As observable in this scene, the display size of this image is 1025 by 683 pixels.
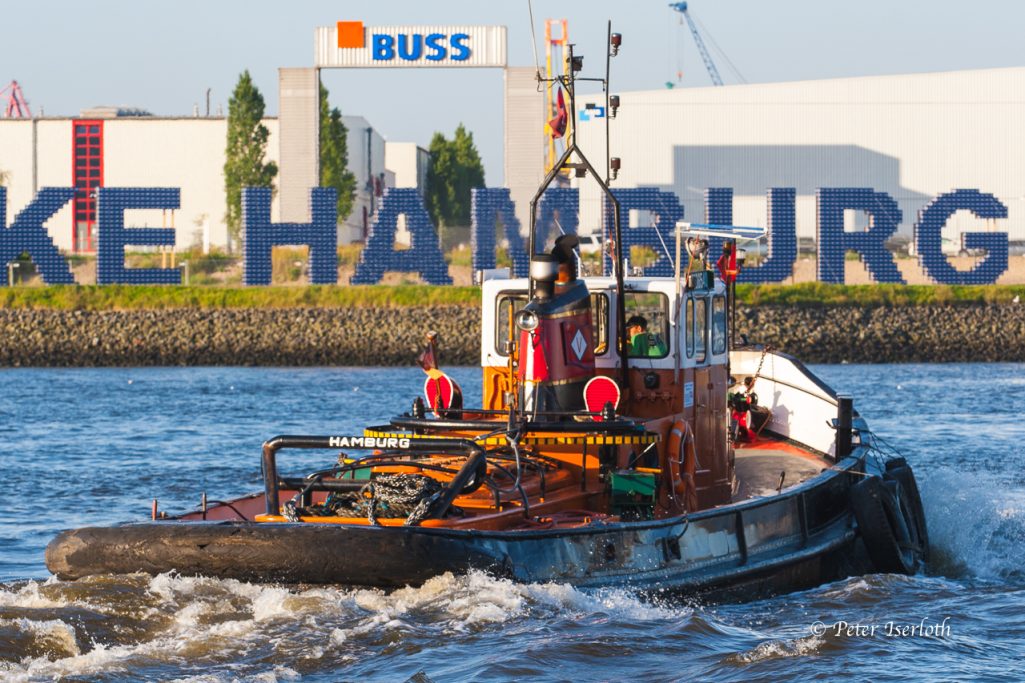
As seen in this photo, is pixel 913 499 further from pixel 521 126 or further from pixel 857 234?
pixel 521 126

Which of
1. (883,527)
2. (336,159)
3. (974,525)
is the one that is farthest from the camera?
(336,159)

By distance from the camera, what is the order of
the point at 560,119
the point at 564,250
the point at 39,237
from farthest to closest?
the point at 39,237
the point at 560,119
the point at 564,250

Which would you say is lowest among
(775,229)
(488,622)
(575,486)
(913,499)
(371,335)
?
(488,622)

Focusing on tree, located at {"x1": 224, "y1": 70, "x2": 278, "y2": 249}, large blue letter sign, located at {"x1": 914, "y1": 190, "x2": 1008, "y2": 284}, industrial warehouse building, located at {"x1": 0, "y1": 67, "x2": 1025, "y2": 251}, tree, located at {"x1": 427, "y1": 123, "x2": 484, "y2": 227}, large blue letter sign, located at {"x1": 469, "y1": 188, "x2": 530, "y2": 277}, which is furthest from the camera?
tree, located at {"x1": 427, "y1": 123, "x2": 484, "y2": 227}

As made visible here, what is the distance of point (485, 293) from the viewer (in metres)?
14.5

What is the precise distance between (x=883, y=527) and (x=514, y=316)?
389 cm

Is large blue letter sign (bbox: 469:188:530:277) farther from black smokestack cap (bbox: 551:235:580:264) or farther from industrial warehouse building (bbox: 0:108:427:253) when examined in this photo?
black smokestack cap (bbox: 551:235:580:264)

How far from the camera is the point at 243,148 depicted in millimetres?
67125

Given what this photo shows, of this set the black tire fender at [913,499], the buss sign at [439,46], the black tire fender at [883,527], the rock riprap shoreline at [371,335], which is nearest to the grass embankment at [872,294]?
the rock riprap shoreline at [371,335]

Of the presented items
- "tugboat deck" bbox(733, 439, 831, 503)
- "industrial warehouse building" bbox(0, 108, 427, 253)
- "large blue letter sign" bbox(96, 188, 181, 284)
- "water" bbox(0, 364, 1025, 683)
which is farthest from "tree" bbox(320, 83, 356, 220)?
"tugboat deck" bbox(733, 439, 831, 503)

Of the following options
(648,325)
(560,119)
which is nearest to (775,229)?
(560,119)

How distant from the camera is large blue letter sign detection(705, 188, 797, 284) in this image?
4581cm

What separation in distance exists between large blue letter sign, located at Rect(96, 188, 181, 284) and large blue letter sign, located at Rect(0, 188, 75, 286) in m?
1.35

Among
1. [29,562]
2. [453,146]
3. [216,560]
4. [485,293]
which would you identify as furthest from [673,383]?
[453,146]
